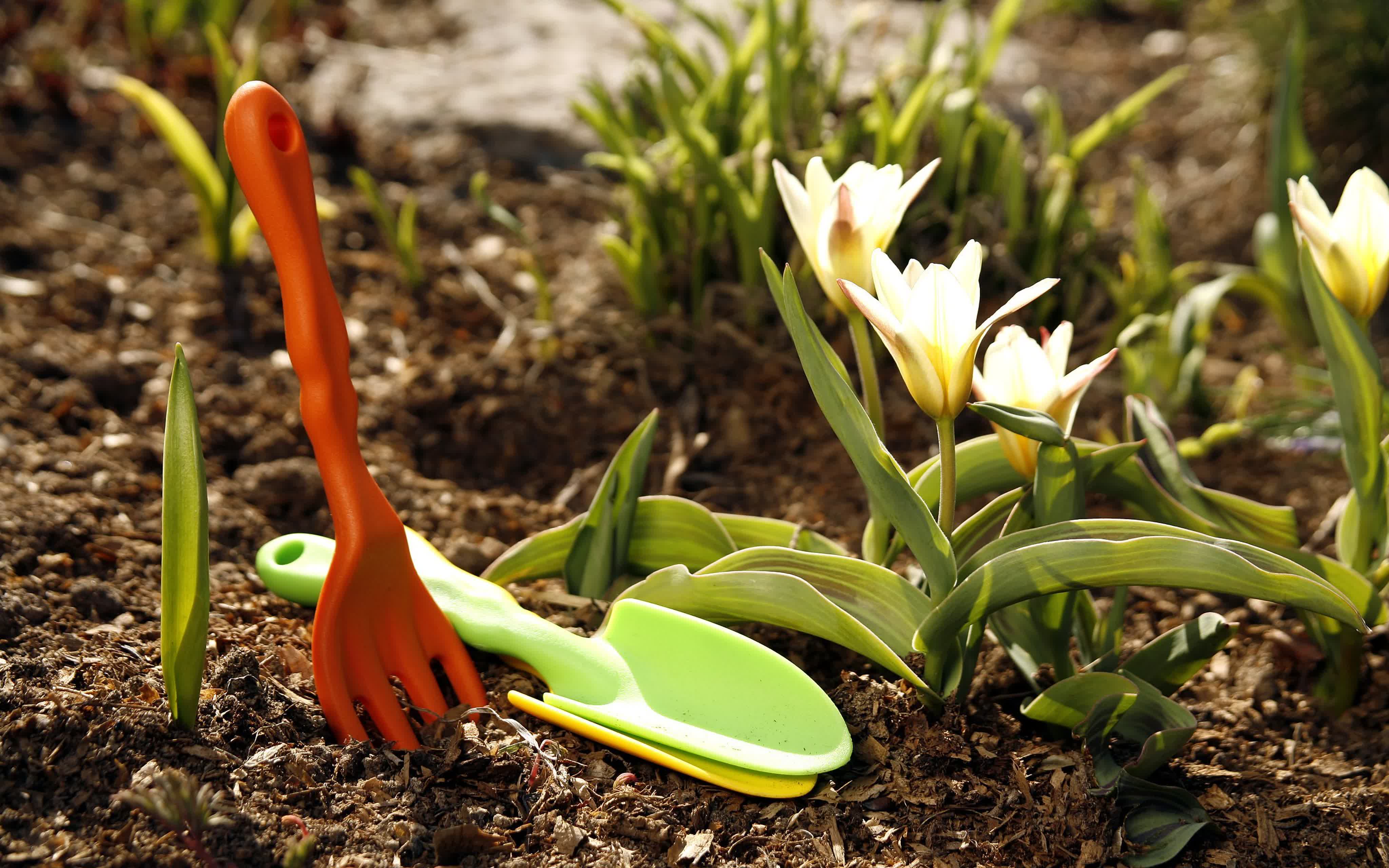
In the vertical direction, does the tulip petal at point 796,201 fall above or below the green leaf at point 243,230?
above

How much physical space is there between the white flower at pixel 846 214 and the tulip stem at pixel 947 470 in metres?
0.18

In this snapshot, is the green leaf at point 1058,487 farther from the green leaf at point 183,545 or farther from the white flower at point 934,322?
the green leaf at point 183,545

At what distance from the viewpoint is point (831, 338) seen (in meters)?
1.86

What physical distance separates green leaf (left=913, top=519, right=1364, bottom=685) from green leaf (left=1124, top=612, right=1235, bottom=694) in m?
0.12

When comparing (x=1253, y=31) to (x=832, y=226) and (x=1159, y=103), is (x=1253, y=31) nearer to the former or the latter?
(x=1159, y=103)

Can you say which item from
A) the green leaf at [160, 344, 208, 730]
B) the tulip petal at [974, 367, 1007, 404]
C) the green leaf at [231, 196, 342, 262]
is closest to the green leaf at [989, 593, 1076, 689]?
the tulip petal at [974, 367, 1007, 404]

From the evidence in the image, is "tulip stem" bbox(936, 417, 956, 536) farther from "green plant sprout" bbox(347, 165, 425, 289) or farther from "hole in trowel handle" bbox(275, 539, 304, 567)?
"green plant sprout" bbox(347, 165, 425, 289)

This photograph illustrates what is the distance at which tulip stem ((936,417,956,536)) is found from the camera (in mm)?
943

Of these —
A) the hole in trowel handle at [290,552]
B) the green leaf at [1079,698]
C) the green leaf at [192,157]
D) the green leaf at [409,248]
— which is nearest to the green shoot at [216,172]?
the green leaf at [192,157]

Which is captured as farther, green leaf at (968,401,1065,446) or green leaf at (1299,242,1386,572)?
green leaf at (1299,242,1386,572)

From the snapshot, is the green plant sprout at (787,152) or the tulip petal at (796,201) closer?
the tulip petal at (796,201)

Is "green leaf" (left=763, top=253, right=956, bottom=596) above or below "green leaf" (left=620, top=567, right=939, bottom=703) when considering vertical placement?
above

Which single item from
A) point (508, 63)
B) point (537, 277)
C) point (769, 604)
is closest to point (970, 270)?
point (769, 604)

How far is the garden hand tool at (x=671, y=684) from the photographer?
3.35 ft
